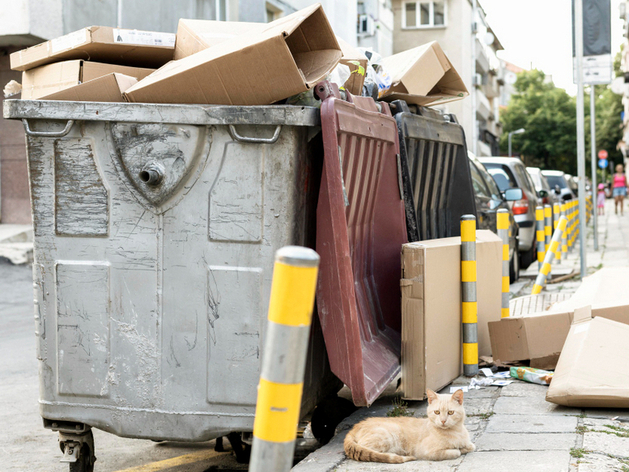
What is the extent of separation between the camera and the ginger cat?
371 cm

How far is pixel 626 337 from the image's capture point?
15.7ft

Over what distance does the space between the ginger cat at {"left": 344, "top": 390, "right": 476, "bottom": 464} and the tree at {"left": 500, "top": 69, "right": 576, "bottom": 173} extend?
73629mm

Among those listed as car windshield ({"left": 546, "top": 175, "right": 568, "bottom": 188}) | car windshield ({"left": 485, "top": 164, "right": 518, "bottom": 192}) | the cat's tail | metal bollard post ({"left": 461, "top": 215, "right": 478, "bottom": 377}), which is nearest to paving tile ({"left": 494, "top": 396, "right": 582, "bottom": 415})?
metal bollard post ({"left": 461, "top": 215, "right": 478, "bottom": 377})

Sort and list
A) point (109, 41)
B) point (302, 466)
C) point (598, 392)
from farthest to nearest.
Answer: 1. point (109, 41)
2. point (598, 392)
3. point (302, 466)

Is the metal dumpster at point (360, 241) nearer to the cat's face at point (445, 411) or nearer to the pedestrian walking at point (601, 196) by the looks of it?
the cat's face at point (445, 411)

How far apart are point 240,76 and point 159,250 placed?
2.93 feet

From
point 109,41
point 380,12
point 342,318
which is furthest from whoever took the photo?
point 380,12

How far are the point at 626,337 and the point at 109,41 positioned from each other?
342 centimetres

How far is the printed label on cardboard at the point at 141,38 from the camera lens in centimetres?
466

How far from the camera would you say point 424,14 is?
48344 millimetres

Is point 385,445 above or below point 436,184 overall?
below

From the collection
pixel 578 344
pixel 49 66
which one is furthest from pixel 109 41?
pixel 578 344

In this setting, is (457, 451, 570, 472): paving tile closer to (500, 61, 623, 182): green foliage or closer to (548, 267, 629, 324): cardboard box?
(548, 267, 629, 324): cardboard box

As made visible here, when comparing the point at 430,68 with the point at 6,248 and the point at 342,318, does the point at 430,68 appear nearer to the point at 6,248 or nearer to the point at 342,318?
the point at 342,318
